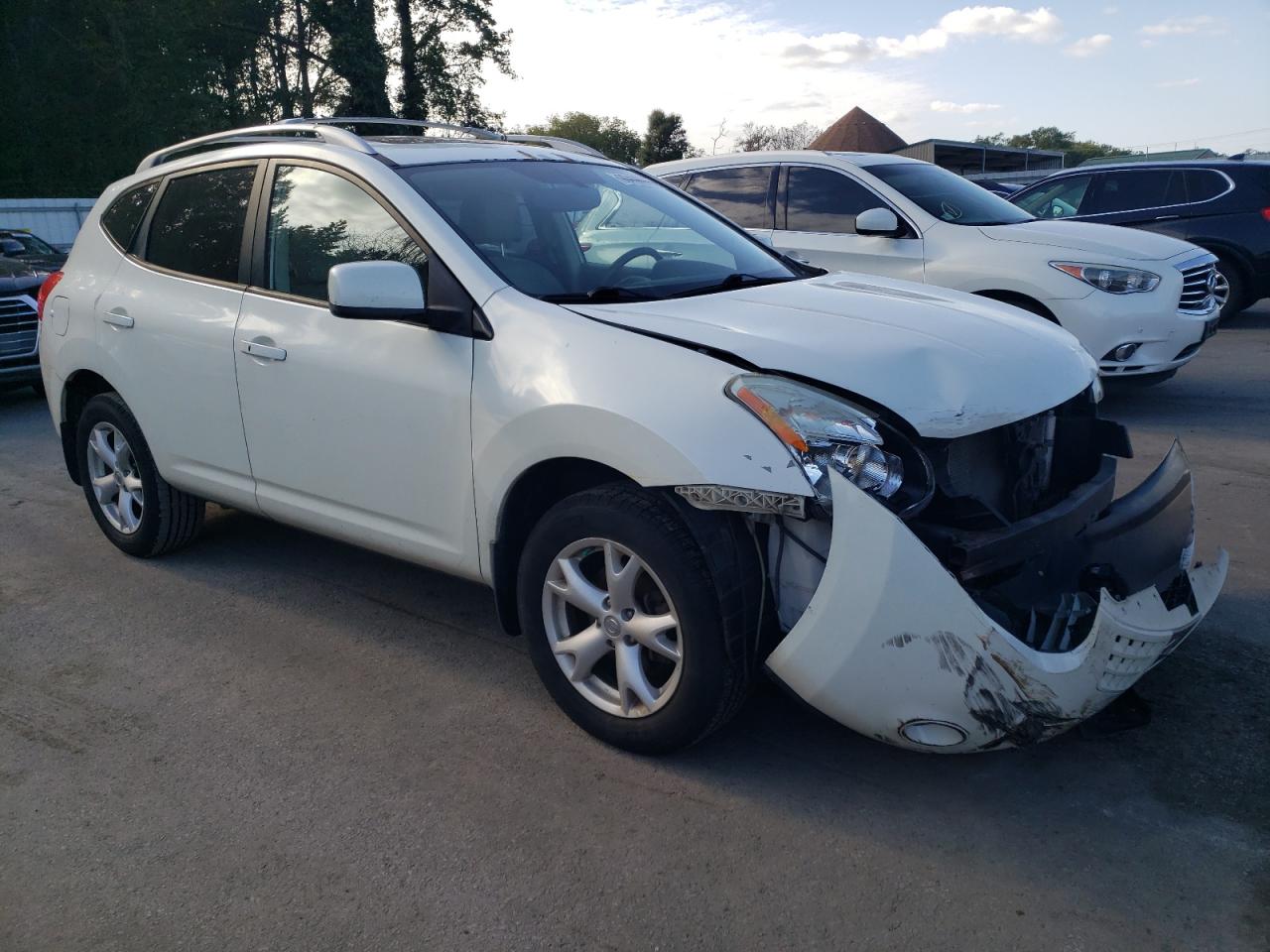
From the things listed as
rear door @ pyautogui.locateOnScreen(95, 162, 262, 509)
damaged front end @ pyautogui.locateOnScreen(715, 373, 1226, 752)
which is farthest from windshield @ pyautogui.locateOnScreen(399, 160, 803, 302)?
damaged front end @ pyautogui.locateOnScreen(715, 373, 1226, 752)

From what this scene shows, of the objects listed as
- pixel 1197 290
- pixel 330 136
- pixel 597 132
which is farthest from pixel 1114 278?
pixel 597 132

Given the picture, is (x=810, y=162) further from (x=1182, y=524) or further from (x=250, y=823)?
(x=250, y=823)

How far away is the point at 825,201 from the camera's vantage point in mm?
7805

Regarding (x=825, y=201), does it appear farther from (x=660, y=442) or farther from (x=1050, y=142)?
(x=1050, y=142)

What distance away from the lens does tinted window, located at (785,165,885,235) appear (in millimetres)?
7648

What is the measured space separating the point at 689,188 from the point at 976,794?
6.45 metres

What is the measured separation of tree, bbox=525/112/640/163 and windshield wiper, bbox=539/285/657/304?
62.3 meters

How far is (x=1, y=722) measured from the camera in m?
3.52

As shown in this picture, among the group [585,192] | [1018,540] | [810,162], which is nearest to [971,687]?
[1018,540]

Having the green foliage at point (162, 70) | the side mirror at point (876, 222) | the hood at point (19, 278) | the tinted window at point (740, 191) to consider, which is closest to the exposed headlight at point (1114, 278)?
the side mirror at point (876, 222)

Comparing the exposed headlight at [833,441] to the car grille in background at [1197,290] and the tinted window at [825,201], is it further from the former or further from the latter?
the car grille in background at [1197,290]

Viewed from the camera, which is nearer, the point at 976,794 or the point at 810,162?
the point at 976,794

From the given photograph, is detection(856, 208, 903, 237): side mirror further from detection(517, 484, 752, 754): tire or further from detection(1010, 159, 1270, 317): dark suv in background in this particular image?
detection(1010, 159, 1270, 317): dark suv in background

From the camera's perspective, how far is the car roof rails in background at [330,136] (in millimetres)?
4070
